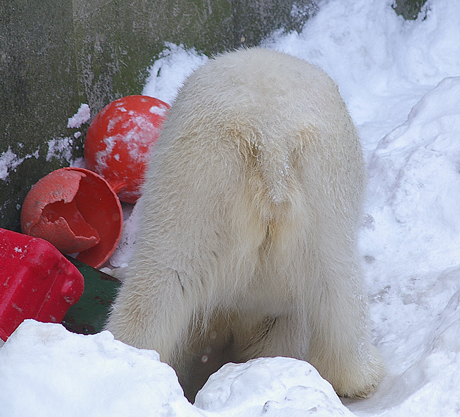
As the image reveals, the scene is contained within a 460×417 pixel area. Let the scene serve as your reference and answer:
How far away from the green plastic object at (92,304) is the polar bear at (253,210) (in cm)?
68

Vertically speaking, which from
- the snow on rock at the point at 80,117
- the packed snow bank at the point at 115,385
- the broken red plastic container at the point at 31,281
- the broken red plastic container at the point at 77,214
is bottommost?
the broken red plastic container at the point at 77,214

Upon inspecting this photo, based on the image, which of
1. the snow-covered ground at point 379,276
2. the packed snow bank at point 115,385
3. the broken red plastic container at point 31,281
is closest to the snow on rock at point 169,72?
the snow-covered ground at point 379,276

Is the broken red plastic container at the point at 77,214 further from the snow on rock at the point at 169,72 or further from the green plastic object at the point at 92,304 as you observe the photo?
the snow on rock at the point at 169,72

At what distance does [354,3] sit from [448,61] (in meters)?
0.90

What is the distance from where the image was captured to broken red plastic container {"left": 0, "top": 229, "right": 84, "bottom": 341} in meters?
2.30

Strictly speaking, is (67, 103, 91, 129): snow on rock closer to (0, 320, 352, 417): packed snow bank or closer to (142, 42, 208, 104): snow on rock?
(142, 42, 208, 104): snow on rock

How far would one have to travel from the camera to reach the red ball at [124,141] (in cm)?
338

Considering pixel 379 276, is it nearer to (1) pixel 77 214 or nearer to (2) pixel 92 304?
(2) pixel 92 304

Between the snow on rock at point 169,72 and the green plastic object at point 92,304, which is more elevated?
the snow on rock at point 169,72

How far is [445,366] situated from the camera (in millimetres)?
1814

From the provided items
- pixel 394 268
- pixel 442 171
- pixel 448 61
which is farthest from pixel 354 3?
pixel 394 268

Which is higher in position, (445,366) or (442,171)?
(445,366)

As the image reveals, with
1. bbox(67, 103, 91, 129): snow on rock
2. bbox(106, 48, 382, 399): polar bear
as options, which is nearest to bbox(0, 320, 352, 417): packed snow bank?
bbox(106, 48, 382, 399): polar bear

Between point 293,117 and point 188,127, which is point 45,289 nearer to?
point 188,127
